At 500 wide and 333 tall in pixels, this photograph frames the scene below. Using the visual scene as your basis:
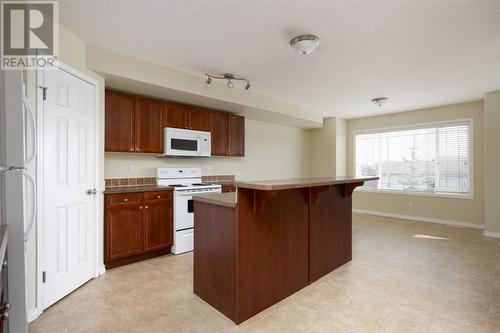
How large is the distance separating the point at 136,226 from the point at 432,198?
5707 mm

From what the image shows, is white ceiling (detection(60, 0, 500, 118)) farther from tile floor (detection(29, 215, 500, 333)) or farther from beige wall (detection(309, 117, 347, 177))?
beige wall (detection(309, 117, 347, 177))

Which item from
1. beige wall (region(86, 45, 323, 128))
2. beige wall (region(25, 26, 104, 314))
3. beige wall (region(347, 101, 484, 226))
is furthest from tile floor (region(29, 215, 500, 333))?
beige wall (region(86, 45, 323, 128))

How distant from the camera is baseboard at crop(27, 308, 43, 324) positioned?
78.2 inches

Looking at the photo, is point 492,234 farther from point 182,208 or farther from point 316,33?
point 182,208

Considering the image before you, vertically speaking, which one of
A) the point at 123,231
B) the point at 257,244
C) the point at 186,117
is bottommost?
the point at 123,231

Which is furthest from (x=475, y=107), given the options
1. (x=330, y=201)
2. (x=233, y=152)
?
(x=233, y=152)

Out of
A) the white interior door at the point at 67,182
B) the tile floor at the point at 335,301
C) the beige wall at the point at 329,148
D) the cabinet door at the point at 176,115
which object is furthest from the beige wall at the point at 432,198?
the white interior door at the point at 67,182

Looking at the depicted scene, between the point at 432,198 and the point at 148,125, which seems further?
Result: the point at 432,198

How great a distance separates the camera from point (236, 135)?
4.76 metres

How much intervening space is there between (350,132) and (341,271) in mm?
4635

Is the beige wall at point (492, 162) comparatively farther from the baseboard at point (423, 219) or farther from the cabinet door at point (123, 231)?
the cabinet door at point (123, 231)

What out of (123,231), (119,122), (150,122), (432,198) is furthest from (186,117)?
(432,198)

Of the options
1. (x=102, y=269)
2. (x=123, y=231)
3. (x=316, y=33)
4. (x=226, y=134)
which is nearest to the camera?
(x=316, y=33)

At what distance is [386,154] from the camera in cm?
624
